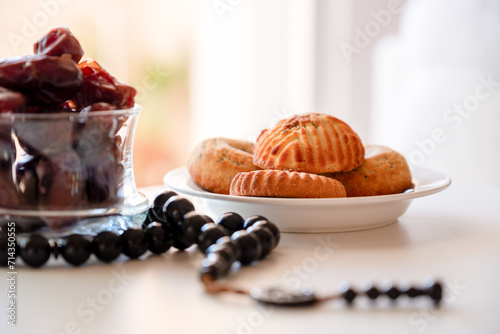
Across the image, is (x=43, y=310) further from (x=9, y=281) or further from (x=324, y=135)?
(x=324, y=135)

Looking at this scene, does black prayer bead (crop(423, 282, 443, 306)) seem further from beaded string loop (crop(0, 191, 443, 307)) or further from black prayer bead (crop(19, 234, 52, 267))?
black prayer bead (crop(19, 234, 52, 267))

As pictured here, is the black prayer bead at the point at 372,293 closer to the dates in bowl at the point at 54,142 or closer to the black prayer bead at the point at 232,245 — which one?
the black prayer bead at the point at 232,245

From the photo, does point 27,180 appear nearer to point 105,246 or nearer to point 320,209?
point 105,246

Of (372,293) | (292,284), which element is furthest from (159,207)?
(372,293)

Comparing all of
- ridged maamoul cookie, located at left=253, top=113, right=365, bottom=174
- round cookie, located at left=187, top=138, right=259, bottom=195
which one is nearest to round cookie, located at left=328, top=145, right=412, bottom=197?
ridged maamoul cookie, located at left=253, top=113, right=365, bottom=174

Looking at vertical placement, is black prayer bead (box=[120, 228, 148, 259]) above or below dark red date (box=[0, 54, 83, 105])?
below

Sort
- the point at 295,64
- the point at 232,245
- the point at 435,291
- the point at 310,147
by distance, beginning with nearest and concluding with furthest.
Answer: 1. the point at 435,291
2. the point at 232,245
3. the point at 310,147
4. the point at 295,64
